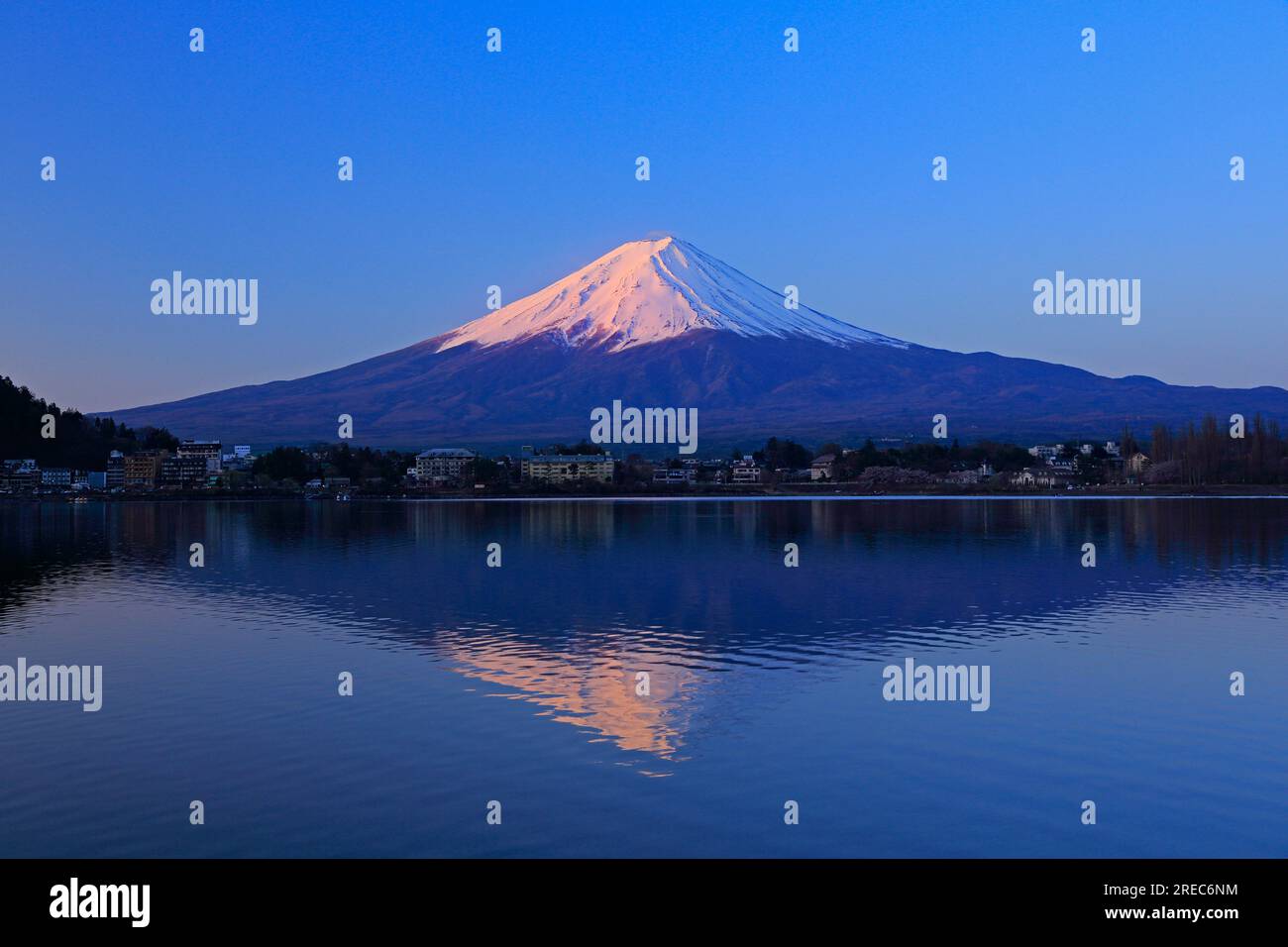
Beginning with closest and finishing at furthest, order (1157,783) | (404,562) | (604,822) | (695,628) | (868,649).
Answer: (604,822) → (1157,783) → (868,649) → (695,628) → (404,562)

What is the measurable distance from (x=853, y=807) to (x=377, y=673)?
11696mm

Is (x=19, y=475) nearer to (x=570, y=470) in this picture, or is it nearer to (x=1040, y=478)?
(x=570, y=470)

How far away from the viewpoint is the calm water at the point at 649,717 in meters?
13.0

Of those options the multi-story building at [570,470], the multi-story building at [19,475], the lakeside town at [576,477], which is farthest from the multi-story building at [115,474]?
the multi-story building at [570,470]

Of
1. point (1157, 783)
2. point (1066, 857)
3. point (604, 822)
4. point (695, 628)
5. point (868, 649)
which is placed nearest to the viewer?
point (1066, 857)

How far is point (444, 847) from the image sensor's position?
12.4 m

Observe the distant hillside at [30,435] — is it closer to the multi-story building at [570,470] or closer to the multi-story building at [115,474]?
the multi-story building at [115,474]

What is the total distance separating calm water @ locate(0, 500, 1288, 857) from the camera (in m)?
13.0
